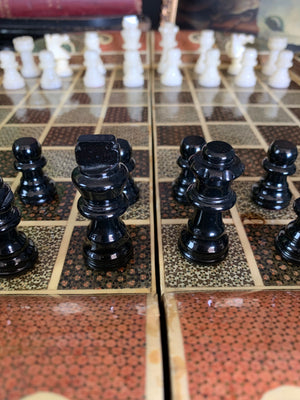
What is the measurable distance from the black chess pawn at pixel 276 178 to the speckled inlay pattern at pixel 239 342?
1.11ft

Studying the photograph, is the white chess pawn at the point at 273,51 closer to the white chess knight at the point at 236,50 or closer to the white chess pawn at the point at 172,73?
the white chess knight at the point at 236,50

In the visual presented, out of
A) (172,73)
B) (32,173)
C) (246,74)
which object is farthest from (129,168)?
(246,74)

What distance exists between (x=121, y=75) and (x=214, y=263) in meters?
1.48

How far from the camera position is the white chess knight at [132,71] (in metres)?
1.75

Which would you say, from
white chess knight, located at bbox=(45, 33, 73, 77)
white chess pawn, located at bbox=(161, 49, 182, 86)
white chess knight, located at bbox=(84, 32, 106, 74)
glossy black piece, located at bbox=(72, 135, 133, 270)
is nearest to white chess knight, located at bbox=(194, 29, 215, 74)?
white chess pawn, located at bbox=(161, 49, 182, 86)

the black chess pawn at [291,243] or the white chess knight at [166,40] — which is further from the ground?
the white chess knight at [166,40]

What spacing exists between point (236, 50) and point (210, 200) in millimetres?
1558

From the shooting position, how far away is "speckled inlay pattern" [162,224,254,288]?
68cm

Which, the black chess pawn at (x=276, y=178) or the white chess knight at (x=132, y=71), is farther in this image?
the white chess knight at (x=132, y=71)

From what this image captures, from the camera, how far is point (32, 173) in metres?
0.90

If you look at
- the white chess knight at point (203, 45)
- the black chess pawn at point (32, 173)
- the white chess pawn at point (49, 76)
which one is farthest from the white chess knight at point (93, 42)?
the black chess pawn at point (32, 173)

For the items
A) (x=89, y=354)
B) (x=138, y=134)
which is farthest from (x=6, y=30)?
(x=89, y=354)

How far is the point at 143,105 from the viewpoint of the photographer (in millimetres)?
1537

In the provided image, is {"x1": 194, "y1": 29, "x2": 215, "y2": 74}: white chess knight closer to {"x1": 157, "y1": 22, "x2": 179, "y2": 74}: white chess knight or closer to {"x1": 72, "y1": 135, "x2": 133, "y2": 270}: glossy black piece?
{"x1": 157, "y1": 22, "x2": 179, "y2": 74}: white chess knight
